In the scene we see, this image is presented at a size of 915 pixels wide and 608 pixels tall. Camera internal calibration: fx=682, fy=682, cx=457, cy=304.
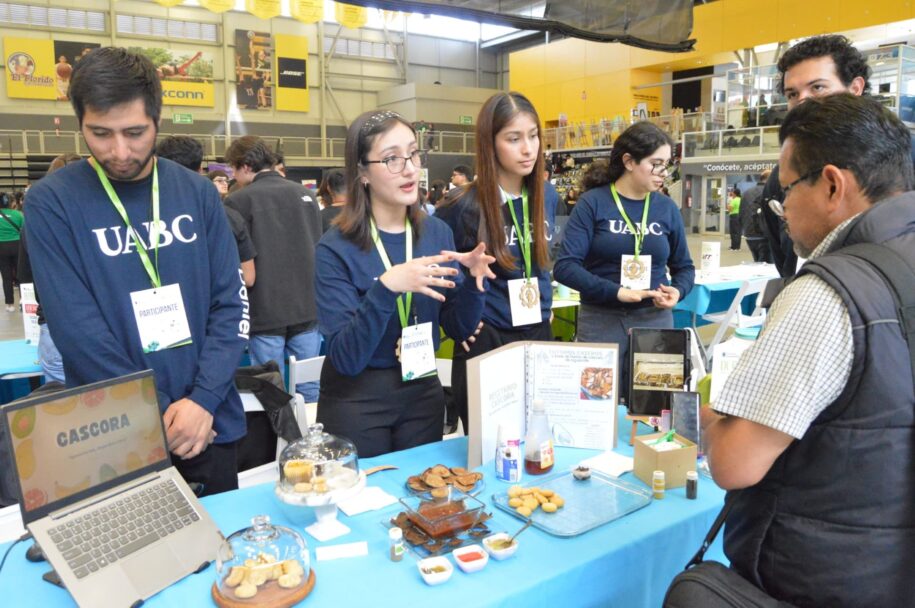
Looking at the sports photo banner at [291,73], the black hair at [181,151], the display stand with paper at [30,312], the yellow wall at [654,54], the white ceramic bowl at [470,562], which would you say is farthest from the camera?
the sports photo banner at [291,73]

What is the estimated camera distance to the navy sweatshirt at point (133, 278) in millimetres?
1562

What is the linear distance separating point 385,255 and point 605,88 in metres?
16.5

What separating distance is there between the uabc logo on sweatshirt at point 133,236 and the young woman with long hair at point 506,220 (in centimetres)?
93

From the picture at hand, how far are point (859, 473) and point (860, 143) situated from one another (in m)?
0.52

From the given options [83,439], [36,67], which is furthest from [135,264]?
[36,67]

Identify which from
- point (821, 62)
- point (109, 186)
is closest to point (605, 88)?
point (821, 62)

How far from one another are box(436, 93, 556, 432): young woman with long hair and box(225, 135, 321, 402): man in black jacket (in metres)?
1.54

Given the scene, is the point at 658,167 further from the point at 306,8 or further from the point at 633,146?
the point at 306,8

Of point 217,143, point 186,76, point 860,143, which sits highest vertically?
point 186,76

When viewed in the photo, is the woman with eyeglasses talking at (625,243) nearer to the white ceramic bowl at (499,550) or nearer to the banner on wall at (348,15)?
the white ceramic bowl at (499,550)

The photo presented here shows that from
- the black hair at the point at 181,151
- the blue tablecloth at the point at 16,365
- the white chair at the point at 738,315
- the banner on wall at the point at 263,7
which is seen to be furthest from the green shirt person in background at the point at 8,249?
the white chair at the point at 738,315

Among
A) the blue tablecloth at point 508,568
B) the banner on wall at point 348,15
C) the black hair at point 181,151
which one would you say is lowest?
the blue tablecloth at point 508,568

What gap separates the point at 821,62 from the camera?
2.19 m

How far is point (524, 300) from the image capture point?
7.59 ft
